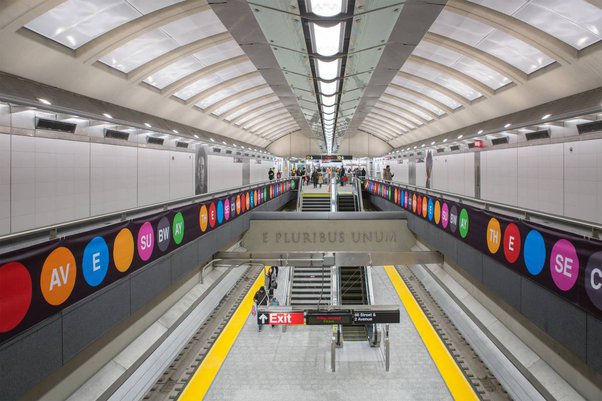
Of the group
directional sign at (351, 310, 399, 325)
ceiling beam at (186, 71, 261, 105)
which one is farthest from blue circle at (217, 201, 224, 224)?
ceiling beam at (186, 71, 261, 105)

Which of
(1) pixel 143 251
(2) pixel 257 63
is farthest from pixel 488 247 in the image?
(1) pixel 143 251

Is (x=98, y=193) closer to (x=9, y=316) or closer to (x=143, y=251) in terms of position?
(x=143, y=251)

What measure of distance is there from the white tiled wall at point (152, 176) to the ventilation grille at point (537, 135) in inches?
445

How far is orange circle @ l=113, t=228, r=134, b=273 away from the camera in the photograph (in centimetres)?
436

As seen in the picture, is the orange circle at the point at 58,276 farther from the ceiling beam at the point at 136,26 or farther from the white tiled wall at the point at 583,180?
the white tiled wall at the point at 583,180

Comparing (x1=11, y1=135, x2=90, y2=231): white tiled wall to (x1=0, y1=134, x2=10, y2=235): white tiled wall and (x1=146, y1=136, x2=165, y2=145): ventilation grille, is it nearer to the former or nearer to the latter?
(x1=0, y1=134, x2=10, y2=235): white tiled wall

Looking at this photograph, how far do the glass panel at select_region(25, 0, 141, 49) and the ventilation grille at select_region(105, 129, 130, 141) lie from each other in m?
1.97

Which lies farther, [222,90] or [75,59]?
[222,90]

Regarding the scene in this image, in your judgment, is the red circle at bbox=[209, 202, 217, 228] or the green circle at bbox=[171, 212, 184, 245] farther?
the red circle at bbox=[209, 202, 217, 228]

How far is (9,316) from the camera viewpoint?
278 cm

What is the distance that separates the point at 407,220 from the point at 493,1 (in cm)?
716

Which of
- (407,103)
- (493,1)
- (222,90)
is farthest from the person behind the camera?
(407,103)

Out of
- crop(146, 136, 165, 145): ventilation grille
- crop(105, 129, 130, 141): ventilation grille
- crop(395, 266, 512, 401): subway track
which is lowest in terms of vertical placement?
crop(395, 266, 512, 401): subway track

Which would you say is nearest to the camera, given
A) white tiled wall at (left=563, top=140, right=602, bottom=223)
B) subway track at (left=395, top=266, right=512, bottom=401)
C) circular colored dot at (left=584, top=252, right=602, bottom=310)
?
circular colored dot at (left=584, top=252, right=602, bottom=310)
